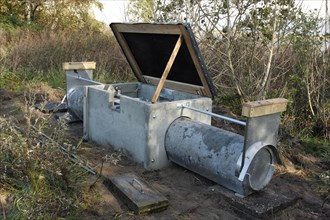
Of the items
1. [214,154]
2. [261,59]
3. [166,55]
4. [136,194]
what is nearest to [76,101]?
[166,55]

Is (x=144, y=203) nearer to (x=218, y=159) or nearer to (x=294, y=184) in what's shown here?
(x=218, y=159)

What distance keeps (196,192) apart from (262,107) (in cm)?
124

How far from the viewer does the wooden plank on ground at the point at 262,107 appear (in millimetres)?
3412

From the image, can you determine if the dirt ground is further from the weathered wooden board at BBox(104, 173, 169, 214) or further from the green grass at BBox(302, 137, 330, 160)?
the green grass at BBox(302, 137, 330, 160)

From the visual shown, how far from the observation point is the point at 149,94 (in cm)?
613

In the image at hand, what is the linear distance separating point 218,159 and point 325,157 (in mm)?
2604

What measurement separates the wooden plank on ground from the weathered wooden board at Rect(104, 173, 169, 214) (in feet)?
3.92

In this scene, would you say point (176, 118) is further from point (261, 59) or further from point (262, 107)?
point (261, 59)

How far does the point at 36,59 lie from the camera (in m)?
10.6

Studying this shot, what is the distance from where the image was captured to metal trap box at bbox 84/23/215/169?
14.9 ft

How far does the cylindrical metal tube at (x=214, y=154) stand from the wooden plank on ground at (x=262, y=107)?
1.44ft

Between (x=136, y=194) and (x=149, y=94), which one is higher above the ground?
(x=149, y=94)

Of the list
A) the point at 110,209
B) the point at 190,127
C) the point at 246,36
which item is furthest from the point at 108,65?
the point at 110,209

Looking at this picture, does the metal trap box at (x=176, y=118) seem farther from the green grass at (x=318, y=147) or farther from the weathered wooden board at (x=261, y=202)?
the green grass at (x=318, y=147)
